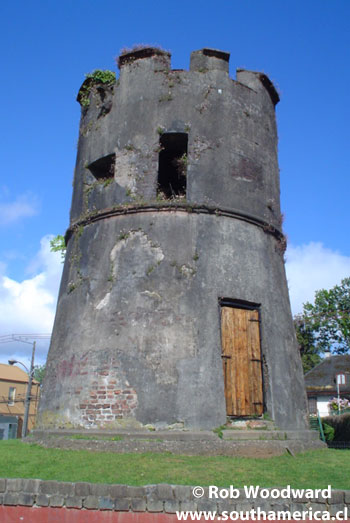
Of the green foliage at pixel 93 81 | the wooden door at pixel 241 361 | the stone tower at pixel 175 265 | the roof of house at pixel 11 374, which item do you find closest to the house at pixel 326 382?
the roof of house at pixel 11 374

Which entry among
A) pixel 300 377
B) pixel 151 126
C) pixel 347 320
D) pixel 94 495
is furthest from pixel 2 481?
pixel 347 320

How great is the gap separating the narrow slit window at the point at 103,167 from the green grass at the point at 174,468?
6827 mm

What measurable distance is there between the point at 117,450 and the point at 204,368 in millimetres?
2189

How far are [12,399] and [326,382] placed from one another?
26.6 m

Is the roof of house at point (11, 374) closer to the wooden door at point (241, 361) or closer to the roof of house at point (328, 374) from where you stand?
the roof of house at point (328, 374)

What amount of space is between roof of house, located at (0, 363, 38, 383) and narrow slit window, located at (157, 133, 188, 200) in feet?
108

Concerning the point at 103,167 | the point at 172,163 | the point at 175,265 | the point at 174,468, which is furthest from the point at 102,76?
the point at 174,468

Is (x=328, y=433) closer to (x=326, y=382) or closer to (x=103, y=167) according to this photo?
(x=103, y=167)

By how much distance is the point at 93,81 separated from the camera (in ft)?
42.2

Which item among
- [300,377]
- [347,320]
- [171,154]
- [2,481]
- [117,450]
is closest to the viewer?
[2,481]

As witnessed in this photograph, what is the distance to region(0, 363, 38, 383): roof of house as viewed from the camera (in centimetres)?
4157

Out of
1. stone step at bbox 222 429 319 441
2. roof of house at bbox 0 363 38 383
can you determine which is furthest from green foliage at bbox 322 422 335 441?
roof of house at bbox 0 363 38 383

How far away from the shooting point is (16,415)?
4009cm

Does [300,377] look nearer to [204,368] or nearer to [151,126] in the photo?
[204,368]
